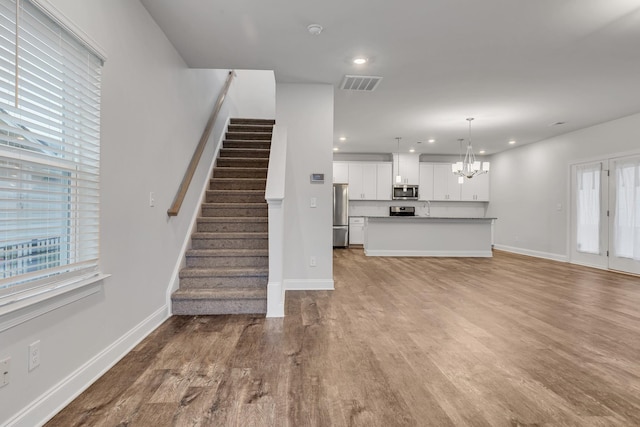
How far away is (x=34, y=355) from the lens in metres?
1.51

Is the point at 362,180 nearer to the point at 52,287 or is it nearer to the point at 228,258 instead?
the point at 228,258

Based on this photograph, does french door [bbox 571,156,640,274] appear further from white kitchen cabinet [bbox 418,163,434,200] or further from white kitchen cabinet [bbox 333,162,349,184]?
white kitchen cabinet [bbox 333,162,349,184]

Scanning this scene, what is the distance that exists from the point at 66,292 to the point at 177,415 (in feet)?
2.75

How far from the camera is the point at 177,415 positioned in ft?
5.28

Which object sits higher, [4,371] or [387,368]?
[4,371]

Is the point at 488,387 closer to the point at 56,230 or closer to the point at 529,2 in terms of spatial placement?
the point at 56,230

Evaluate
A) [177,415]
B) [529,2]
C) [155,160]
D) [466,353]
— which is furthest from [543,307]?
[155,160]

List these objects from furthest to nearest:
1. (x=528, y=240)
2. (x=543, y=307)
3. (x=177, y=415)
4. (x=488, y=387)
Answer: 1. (x=528, y=240)
2. (x=543, y=307)
3. (x=488, y=387)
4. (x=177, y=415)

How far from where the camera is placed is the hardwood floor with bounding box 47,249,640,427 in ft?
5.36

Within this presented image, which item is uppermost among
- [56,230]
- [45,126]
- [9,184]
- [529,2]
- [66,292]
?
[529,2]

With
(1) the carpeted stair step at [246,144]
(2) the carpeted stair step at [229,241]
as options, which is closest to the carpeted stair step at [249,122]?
(1) the carpeted stair step at [246,144]

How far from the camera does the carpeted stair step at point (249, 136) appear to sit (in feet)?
18.2

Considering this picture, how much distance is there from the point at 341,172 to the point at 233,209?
5.46m

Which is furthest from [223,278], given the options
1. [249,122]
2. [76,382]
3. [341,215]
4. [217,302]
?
[341,215]
